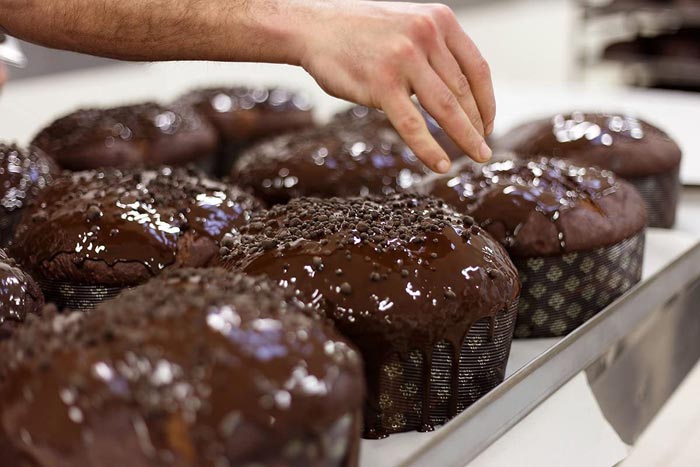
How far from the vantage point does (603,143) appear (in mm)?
2117

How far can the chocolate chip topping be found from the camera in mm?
1780

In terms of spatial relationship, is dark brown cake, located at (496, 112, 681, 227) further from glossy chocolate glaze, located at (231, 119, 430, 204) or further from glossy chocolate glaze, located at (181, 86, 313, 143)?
glossy chocolate glaze, located at (181, 86, 313, 143)

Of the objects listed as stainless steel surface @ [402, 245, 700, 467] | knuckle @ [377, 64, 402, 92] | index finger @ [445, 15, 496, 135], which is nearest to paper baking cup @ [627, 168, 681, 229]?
stainless steel surface @ [402, 245, 700, 467]

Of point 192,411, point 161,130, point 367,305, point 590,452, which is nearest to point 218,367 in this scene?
point 192,411

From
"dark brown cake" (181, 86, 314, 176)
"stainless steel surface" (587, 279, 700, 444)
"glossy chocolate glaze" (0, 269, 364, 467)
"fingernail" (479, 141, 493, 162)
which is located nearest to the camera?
"glossy chocolate glaze" (0, 269, 364, 467)

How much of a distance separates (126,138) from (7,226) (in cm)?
63

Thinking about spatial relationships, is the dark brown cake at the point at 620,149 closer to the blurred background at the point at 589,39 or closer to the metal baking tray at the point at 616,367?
the metal baking tray at the point at 616,367

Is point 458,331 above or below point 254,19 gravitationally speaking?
below

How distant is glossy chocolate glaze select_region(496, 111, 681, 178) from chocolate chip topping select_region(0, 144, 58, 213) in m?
0.98

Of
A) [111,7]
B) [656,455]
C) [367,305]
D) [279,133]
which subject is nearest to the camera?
[367,305]

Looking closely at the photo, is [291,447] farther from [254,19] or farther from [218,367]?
[254,19]

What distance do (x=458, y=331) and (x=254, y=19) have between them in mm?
557

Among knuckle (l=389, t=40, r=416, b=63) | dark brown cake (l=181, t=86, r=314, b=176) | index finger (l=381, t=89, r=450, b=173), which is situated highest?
knuckle (l=389, t=40, r=416, b=63)

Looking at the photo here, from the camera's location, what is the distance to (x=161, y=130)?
245 centimetres
